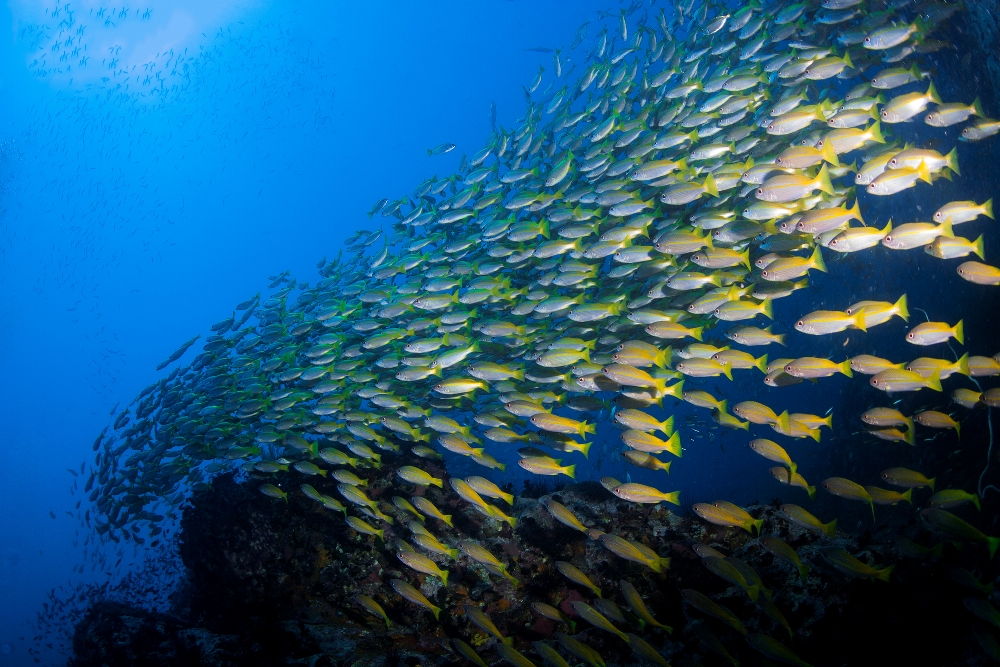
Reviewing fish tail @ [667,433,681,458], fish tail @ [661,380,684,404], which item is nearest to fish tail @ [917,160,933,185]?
fish tail @ [661,380,684,404]

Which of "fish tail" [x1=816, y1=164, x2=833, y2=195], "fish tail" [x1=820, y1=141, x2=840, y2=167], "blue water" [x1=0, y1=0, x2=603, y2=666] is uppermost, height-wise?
"blue water" [x1=0, y1=0, x2=603, y2=666]

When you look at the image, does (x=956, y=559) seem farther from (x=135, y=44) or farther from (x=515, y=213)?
(x=135, y=44)

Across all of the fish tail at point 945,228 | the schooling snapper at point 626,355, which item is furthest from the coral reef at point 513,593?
the fish tail at point 945,228

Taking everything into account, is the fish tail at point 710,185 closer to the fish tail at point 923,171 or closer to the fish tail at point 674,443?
the fish tail at point 923,171

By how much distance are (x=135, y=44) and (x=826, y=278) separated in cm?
9817

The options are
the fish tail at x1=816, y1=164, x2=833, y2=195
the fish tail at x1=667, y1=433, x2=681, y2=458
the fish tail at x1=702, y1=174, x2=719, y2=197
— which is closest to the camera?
the fish tail at x1=667, y1=433, x2=681, y2=458

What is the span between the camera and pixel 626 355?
5.62m

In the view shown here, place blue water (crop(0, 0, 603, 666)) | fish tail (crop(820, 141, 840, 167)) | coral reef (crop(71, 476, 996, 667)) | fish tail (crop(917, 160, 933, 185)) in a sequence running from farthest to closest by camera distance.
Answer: blue water (crop(0, 0, 603, 666)), fish tail (crop(820, 141, 840, 167)), fish tail (crop(917, 160, 933, 185)), coral reef (crop(71, 476, 996, 667))

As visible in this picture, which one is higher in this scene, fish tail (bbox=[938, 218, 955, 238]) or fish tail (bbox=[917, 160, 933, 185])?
fish tail (bbox=[917, 160, 933, 185])

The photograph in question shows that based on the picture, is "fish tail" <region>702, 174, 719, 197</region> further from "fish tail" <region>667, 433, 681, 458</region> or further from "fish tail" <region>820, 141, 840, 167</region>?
"fish tail" <region>667, 433, 681, 458</region>

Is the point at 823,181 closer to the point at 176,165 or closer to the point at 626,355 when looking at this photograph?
the point at 626,355

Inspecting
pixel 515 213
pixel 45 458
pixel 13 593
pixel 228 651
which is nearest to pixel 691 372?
pixel 515 213

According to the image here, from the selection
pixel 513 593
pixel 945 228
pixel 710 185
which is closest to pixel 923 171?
pixel 945 228

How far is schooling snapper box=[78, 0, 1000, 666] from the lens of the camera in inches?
190
